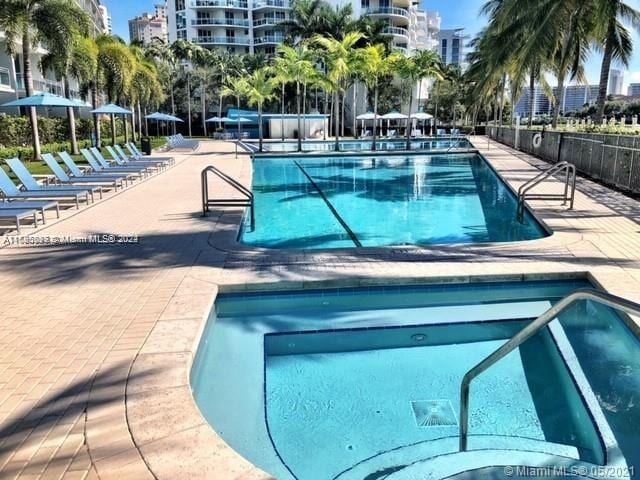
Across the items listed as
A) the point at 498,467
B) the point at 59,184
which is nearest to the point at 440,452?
the point at 498,467

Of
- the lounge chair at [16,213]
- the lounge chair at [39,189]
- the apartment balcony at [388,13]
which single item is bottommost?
the lounge chair at [16,213]

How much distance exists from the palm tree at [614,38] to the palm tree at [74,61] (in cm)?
1992

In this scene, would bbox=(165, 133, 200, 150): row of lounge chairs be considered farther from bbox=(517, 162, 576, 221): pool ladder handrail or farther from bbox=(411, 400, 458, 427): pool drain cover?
bbox=(411, 400, 458, 427): pool drain cover

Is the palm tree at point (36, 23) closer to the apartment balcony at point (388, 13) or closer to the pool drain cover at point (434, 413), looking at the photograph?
the pool drain cover at point (434, 413)

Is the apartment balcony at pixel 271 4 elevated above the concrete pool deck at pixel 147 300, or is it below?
above

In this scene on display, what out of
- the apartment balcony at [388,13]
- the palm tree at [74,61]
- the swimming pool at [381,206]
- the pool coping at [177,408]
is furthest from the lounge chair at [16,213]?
the apartment balcony at [388,13]

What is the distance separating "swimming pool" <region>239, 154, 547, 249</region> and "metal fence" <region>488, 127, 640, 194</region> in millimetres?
2797

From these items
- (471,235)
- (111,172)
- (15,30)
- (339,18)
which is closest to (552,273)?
(471,235)

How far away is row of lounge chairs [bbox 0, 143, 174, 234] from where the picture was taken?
9.30 m

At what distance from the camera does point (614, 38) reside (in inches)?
798

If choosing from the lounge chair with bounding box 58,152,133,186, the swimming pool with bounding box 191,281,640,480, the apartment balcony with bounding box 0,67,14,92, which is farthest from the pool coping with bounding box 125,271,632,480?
the apartment balcony with bounding box 0,67,14,92

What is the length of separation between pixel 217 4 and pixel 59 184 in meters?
66.4

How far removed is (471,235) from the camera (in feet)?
36.7

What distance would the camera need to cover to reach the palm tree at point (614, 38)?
1779cm
